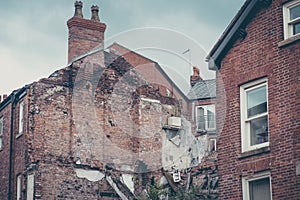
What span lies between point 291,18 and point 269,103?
2387 mm

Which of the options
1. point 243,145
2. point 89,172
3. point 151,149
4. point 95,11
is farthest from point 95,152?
point 243,145

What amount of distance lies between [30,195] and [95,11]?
9277 millimetres

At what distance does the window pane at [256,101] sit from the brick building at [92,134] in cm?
522

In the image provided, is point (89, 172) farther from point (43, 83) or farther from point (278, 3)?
point (278, 3)

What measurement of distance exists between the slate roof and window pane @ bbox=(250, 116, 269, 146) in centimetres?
2067

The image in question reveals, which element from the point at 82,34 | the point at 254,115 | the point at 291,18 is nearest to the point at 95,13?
the point at 82,34

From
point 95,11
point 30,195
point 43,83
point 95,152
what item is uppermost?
point 95,11

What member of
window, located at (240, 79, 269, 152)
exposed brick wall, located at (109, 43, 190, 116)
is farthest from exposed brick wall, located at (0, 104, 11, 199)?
window, located at (240, 79, 269, 152)

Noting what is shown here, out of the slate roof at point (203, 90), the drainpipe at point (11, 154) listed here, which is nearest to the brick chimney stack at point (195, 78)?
the slate roof at point (203, 90)

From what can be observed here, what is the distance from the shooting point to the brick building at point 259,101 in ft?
57.8

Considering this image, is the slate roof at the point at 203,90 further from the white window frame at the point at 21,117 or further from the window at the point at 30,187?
the window at the point at 30,187

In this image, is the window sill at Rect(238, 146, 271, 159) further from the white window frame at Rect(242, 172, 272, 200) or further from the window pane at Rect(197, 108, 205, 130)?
the window pane at Rect(197, 108, 205, 130)

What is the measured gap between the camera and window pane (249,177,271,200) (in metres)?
18.0

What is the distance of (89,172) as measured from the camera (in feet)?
87.6
